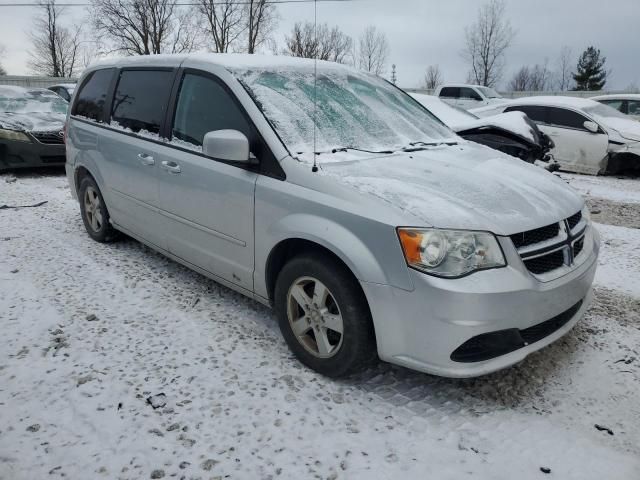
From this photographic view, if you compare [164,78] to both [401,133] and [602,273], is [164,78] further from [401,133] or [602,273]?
[602,273]

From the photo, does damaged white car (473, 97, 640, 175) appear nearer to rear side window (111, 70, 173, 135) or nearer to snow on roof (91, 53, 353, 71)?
snow on roof (91, 53, 353, 71)

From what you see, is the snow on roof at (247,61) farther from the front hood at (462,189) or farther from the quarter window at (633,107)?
the quarter window at (633,107)

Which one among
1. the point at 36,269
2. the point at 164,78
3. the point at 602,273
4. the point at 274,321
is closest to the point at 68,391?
the point at 274,321

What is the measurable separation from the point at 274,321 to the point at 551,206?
1.88m

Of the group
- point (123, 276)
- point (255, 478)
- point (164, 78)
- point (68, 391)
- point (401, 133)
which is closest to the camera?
point (255, 478)

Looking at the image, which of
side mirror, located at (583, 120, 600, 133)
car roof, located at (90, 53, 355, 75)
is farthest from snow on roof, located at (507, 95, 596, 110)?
car roof, located at (90, 53, 355, 75)

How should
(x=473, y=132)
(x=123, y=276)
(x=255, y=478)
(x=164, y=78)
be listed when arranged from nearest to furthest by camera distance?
(x=255, y=478) < (x=164, y=78) < (x=123, y=276) < (x=473, y=132)

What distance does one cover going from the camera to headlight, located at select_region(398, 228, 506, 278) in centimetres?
226

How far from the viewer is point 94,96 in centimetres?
484

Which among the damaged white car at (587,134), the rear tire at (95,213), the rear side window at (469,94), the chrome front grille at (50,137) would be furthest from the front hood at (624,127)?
the rear side window at (469,94)

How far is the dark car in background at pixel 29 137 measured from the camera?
Result: 27.1ft

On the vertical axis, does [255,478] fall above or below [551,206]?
below

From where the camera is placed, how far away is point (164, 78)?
3791 millimetres

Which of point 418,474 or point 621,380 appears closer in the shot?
point 418,474
